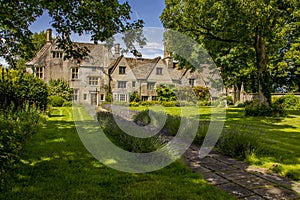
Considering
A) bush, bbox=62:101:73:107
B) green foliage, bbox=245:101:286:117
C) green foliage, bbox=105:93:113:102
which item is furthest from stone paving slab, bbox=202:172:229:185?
green foliage, bbox=105:93:113:102

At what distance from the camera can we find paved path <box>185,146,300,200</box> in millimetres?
3876

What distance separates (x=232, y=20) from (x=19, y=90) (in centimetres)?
1191

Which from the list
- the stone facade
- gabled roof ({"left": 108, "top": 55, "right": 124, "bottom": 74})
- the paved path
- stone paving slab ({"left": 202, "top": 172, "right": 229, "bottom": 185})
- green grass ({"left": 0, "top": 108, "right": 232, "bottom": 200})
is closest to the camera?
green grass ({"left": 0, "top": 108, "right": 232, "bottom": 200})

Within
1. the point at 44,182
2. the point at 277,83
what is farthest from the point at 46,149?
the point at 277,83

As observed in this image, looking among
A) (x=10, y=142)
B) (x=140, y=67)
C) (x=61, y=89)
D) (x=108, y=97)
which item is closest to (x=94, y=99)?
(x=108, y=97)

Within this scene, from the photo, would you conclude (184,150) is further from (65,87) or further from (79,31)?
(65,87)

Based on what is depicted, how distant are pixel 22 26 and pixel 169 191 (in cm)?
542

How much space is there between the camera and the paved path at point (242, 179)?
388cm

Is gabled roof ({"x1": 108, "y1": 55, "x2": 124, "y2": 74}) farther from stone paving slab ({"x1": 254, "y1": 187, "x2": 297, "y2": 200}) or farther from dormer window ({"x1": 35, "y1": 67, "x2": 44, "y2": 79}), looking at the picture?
stone paving slab ({"x1": 254, "y1": 187, "x2": 297, "y2": 200})

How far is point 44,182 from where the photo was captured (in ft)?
13.8

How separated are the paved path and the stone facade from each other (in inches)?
1186

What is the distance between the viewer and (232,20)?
14016 mm

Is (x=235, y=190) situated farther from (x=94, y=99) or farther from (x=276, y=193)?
(x=94, y=99)

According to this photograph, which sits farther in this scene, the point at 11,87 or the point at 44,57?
the point at 44,57
